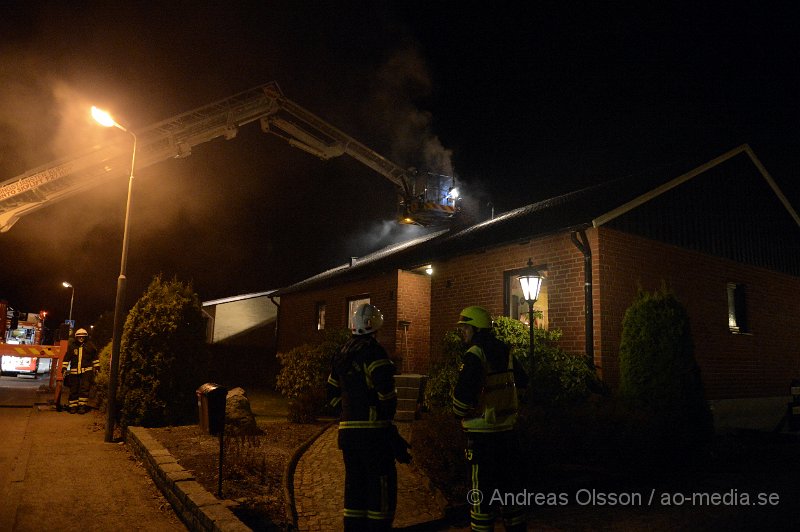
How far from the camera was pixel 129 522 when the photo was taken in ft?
16.9

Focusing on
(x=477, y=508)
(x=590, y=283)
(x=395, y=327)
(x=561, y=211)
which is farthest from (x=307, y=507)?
(x=395, y=327)

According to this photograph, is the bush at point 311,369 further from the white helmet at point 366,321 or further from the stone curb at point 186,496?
the white helmet at point 366,321

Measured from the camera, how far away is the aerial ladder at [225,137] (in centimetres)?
1437

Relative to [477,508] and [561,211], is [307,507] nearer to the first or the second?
[477,508]

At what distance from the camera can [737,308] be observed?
12.4 metres

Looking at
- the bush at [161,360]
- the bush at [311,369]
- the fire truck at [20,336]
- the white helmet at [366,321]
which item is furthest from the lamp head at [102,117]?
the fire truck at [20,336]

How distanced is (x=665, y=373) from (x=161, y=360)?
Result: 851cm

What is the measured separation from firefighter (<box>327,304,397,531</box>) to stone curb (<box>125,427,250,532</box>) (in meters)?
1.09

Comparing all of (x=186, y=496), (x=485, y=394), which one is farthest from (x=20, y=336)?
(x=485, y=394)

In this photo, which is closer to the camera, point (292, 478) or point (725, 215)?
point (292, 478)

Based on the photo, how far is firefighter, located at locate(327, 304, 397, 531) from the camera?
3.78m

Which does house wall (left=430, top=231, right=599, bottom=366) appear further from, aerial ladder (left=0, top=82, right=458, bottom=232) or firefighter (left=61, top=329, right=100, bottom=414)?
firefighter (left=61, top=329, right=100, bottom=414)

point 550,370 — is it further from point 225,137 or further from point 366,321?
point 225,137

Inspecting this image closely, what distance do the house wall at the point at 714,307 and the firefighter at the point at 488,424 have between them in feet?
18.1
